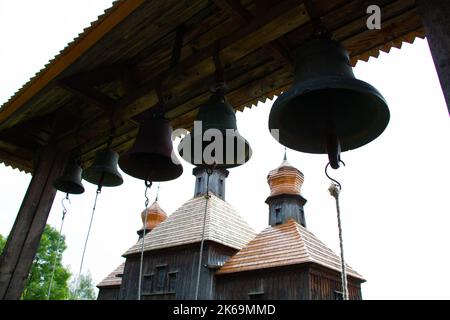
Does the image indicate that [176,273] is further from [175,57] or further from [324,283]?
[175,57]

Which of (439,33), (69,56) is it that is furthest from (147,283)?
(439,33)

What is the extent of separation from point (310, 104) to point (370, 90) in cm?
51

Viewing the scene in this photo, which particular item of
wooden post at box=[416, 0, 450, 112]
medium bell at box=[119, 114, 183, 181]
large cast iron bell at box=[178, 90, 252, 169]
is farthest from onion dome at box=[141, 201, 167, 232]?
wooden post at box=[416, 0, 450, 112]

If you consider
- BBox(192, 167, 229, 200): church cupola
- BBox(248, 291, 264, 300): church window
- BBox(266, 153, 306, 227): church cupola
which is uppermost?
BBox(192, 167, 229, 200): church cupola

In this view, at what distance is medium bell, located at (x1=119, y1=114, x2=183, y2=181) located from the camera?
116 inches

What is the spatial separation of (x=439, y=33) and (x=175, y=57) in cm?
197

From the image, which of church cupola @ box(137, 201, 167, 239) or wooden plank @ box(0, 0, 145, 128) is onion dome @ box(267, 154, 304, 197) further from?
wooden plank @ box(0, 0, 145, 128)

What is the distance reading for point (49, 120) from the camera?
4.15m

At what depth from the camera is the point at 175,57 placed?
2998mm

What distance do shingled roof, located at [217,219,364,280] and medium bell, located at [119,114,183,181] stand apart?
13.1 metres

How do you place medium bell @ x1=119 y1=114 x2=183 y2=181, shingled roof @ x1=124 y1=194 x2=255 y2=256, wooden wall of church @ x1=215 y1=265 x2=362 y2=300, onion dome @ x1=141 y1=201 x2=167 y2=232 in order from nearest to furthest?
medium bell @ x1=119 y1=114 x2=183 y2=181
wooden wall of church @ x1=215 y1=265 x2=362 y2=300
shingled roof @ x1=124 y1=194 x2=255 y2=256
onion dome @ x1=141 y1=201 x2=167 y2=232

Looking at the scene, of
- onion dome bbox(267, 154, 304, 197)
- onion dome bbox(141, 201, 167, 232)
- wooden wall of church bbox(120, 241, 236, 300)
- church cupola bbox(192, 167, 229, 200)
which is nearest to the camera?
wooden wall of church bbox(120, 241, 236, 300)
